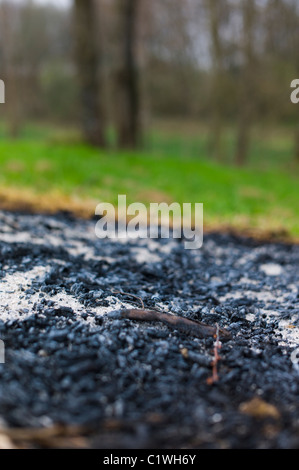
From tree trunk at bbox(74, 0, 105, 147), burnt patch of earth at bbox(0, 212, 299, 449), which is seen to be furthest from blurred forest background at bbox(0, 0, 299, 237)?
burnt patch of earth at bbox(0, 212, 299, 449)

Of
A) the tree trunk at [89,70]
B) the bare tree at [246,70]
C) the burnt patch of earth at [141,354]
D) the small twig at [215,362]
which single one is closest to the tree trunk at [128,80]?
the tree trunk at [89,70]

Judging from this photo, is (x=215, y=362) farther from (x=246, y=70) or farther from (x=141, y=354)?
(x=246, y=70)

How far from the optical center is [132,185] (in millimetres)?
7004

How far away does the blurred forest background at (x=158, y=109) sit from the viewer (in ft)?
22.1

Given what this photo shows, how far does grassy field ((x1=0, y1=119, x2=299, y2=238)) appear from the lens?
19.5ft

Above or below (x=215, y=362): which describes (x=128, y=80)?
above

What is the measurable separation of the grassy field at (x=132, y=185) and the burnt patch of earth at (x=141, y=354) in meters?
1.97

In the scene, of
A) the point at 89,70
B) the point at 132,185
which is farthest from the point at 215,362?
the point at 89,70

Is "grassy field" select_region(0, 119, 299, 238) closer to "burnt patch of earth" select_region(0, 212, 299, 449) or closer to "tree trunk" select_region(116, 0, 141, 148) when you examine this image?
"tree trunk" select_region(116, 0, 141, 148)

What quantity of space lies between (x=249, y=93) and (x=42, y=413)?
45.8 ft

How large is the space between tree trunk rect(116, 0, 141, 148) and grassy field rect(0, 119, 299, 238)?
1702mm

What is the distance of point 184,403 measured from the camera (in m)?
1.93

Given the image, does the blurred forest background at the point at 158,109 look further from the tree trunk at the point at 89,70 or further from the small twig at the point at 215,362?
the small twig at the point at 215,362

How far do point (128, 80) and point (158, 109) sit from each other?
65.6 ft
